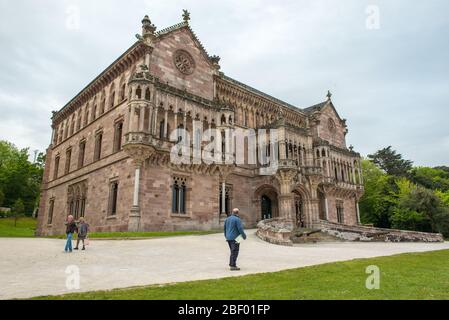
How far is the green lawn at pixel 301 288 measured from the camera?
21.6 ft

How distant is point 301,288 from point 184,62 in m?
28.5

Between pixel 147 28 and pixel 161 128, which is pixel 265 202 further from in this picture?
pixel 147 28

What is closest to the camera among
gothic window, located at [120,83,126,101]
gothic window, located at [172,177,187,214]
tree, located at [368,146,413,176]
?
gothic window, located at [172,177,187,214]

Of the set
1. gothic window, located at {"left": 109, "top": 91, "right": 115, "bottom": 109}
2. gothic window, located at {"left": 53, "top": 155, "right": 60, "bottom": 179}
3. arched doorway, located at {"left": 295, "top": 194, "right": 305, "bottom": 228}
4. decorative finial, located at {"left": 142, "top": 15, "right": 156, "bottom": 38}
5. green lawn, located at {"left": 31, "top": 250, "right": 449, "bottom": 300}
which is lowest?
green lawn, located at {"left": 31, "top": 250, "right": 449, "bottom": 300}

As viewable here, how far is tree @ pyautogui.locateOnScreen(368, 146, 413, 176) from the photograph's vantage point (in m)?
63.4

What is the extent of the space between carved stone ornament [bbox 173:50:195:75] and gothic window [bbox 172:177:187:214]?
10840 millimetres

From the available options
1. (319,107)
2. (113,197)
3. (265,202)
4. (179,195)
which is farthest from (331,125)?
(113,197)

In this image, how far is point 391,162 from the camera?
215 ft

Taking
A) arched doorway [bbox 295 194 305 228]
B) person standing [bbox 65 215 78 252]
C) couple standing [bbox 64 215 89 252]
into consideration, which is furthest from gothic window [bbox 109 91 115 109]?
arched doorway [bbox 295 194 305 228]

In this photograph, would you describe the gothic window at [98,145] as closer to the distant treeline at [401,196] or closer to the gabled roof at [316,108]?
the gabled roof at [316,108]

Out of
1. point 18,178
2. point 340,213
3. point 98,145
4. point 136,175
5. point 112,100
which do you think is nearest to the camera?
point 136,175

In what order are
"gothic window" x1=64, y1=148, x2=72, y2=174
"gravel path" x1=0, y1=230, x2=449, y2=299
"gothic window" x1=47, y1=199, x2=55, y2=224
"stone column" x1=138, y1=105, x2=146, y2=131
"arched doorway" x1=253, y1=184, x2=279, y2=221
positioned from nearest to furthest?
"gravel path" x1=0, y1=230, x2=449, y2=299, "stone column" x1=138, y1=105, x2=146, y2=131, "arched doorway" x1=253, y1=184, x2=279, y2=221, "gothic window" x1=64, y1=148, x2=72, y2=174, "gothic window" x1=47, y1=199, x2=55, y2=224

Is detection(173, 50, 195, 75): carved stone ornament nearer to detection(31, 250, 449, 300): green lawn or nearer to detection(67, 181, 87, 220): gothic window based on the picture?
detection(67, 181, 87, 220): gothic window
